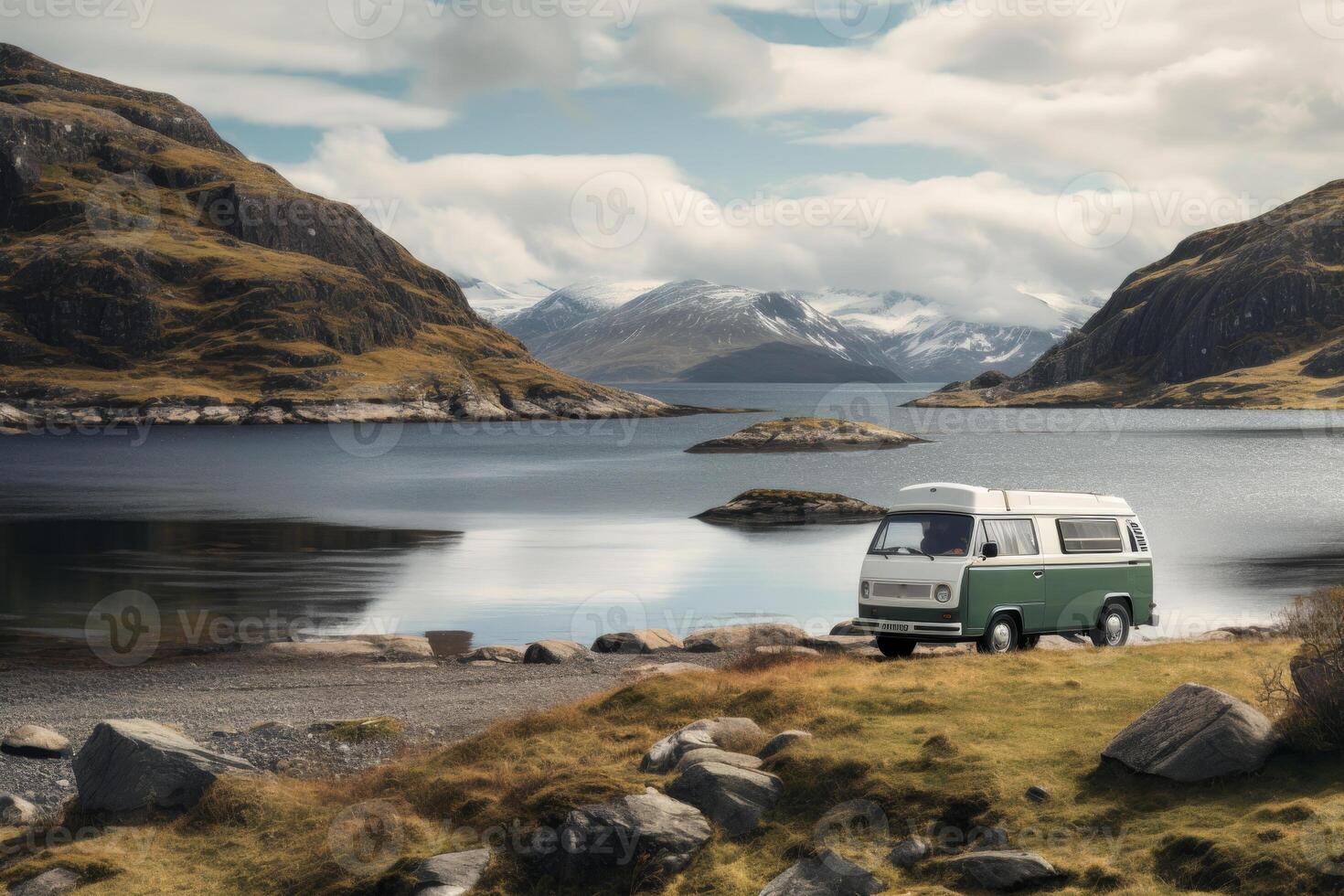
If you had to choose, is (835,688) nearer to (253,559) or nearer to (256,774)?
(256,774)

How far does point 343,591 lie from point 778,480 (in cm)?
6481

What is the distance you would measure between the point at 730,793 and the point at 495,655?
1814cm

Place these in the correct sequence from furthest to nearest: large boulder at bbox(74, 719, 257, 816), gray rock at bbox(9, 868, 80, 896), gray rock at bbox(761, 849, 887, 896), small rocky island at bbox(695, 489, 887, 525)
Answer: small rocky island at bbox(695, 489, 887, 525) < large boulder at bbox(74, 719, 257, 816) < gray rock at bbox(9, 868, 80, 896) < gray rock at bbox(761, 849, 887, 896)

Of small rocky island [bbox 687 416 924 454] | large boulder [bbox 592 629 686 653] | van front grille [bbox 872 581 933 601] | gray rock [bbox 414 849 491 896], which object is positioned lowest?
large boulder [bbox 592 629 686 653]

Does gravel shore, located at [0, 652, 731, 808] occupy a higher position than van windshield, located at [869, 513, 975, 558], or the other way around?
van windshield, located at [869, 513, 975, 558]

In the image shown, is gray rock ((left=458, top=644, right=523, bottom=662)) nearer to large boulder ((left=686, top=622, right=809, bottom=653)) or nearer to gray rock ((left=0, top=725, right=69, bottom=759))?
large boulder ((left=686, top=622, right=809, bottom=653))

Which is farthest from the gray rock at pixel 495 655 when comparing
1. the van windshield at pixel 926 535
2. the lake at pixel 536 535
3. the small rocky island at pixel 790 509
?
the small rocky island at pixel 790 509

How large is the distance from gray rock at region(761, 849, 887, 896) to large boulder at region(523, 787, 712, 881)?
1.40 meters

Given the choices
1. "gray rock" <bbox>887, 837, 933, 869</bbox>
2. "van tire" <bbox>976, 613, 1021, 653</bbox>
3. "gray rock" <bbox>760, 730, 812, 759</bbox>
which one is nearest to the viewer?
"gray rock" <bbox>887, 837, 933, 869</bbox>

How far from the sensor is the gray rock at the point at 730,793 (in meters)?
14.5

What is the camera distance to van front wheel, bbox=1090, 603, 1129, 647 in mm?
25938

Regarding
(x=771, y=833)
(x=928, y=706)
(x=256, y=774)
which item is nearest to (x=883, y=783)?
(x=771, y=833)

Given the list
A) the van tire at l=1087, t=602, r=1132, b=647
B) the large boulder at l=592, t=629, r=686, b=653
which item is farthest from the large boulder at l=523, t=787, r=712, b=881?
the large boulder at l=592, t=629, r=686, b=653

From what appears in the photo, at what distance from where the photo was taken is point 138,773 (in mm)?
16828
